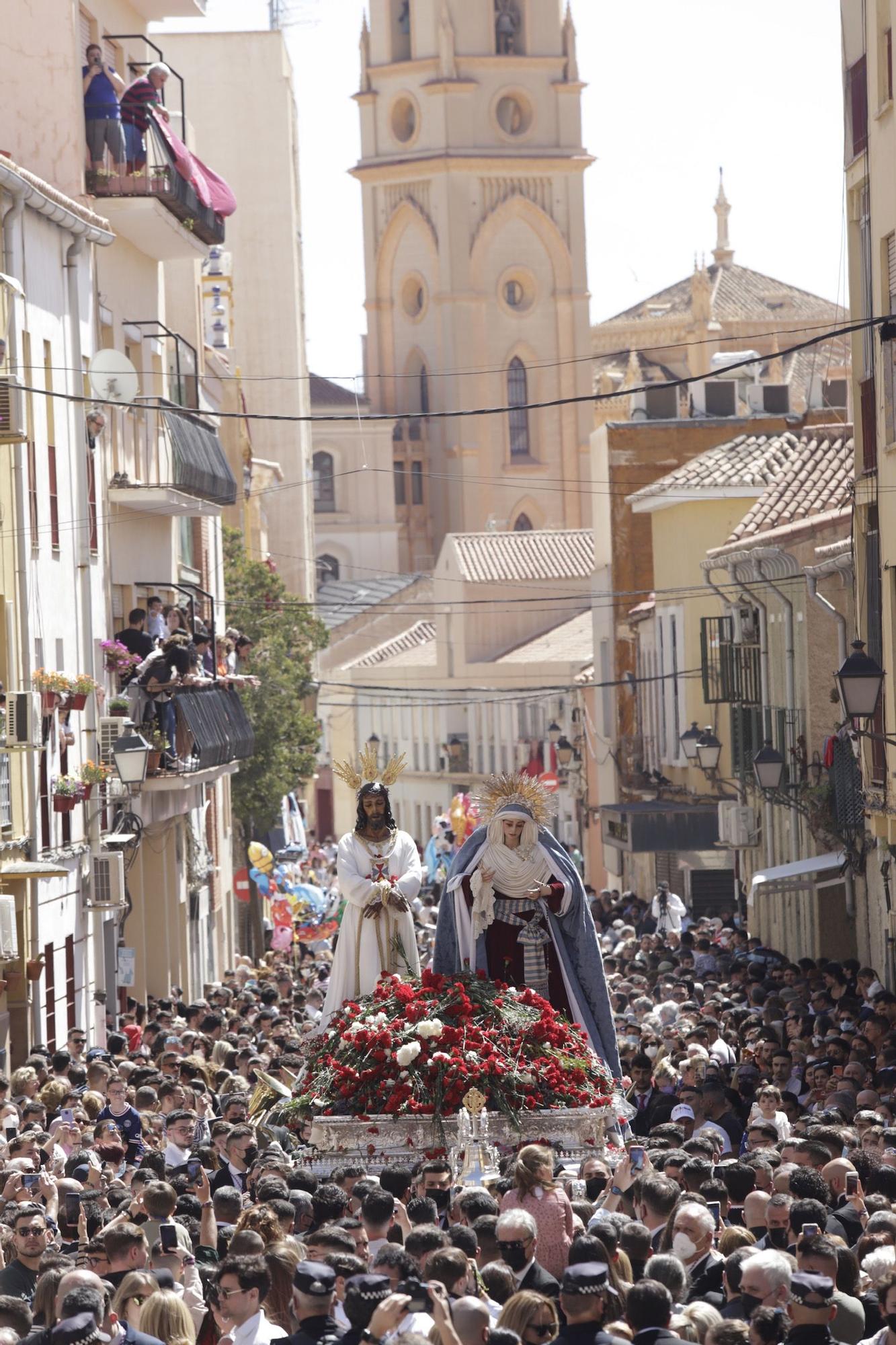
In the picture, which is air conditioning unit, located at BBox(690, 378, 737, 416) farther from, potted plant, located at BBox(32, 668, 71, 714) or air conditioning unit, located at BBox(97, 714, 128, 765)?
potted plant, located at BBox(32, 668, 71, 714)

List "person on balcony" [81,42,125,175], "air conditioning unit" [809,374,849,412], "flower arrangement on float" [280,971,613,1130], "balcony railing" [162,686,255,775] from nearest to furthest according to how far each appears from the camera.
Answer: "flower arrangement on float" [280,971,613,1130] → "person on balcony" [81,42,125,175] → "balcony railing" [162,686,255,775] → "air conditioning unit" [809,374,849,412]

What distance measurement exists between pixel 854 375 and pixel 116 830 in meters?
9.10

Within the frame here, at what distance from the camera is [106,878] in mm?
25828

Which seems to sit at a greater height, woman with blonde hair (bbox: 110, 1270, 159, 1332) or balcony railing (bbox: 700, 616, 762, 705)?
balcony railing (bbox: 700, 616, 762, 705)

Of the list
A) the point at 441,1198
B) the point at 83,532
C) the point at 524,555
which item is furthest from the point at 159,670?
the point at 524,555

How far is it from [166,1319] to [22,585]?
593 inches

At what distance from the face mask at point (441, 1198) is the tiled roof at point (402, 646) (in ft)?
235

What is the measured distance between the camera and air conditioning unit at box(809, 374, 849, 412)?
166 feet

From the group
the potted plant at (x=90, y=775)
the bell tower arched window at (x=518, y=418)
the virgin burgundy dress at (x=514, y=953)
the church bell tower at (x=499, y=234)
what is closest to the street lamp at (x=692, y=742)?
the potted plant at (x=90, y=775)

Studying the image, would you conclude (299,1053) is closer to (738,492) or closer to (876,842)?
(876,842)

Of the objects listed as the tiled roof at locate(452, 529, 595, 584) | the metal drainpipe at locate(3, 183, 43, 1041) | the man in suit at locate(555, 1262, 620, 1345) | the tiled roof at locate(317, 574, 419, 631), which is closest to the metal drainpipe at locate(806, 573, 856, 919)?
the metal drainpipe at locate(3, 183, 43, 1041)

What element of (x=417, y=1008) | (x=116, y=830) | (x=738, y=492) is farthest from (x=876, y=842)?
(x=738, y=492)

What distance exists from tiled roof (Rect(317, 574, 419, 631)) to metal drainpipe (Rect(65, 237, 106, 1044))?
63925mm

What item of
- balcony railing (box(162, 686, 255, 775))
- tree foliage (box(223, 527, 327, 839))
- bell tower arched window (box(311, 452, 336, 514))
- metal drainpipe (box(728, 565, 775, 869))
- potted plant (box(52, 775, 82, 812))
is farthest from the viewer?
bell tower arched window (box(311, 452, 336, 514))
